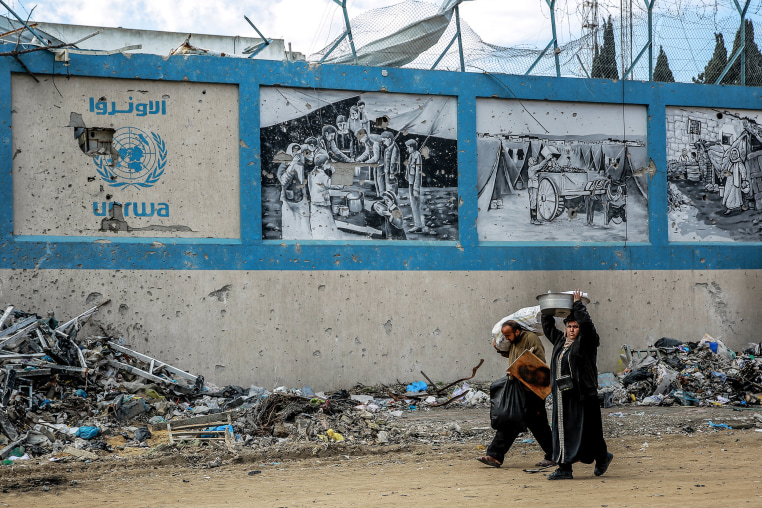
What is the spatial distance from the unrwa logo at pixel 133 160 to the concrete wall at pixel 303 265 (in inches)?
6.7

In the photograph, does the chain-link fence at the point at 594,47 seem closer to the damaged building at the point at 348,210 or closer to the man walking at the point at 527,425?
the damaged building at the point at 348,210

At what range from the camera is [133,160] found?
33.5ft

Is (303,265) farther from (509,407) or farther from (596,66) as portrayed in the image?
(596,66)

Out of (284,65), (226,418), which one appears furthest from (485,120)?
(226,418)

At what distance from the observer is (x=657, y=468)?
659 centimetres

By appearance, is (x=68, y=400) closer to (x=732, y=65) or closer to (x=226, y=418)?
(x=226, y=418)

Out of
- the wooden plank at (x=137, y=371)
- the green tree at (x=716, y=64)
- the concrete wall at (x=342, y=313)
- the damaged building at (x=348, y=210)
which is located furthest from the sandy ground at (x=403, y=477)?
the green tree at (x=716, y=64)

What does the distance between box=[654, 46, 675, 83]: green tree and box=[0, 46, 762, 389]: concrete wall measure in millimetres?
197

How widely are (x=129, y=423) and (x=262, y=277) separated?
2.86 meters

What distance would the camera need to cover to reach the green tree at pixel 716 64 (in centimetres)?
1235

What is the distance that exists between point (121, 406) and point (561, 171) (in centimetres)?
733

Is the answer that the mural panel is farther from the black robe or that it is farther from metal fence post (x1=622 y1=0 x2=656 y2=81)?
metal fence post (x1=622 y1=0 x2=656 y2=81)

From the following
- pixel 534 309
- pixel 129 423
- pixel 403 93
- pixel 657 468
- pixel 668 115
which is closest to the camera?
pixel 657 468

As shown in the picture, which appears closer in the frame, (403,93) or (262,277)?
(262,277)
